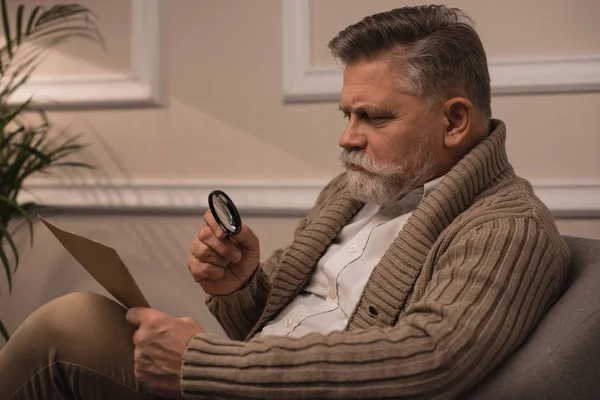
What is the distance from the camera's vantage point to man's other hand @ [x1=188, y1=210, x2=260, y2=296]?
149 cm

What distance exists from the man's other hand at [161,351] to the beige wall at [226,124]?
0.92 metres

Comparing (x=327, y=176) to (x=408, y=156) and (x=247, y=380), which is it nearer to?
(x=408, y=156)

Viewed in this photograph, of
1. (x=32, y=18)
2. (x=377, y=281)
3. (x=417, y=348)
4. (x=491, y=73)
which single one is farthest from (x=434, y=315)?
(x=32, y=18)

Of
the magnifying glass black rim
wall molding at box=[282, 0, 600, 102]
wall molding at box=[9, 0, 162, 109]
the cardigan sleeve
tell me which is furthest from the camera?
wall molding at box=[9, 0, 162, 109]

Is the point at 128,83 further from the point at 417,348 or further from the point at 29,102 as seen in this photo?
the point at 417,348

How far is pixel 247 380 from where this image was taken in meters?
1.08

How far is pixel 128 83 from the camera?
2.20 m

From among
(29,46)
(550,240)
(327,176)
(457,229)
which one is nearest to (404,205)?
(457,229)

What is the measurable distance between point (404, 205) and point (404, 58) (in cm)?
30

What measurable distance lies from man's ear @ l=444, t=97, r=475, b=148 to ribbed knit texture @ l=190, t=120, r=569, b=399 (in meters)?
0.07

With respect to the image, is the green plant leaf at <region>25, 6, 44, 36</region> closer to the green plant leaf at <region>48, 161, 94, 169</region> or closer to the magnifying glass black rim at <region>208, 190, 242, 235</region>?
the green plant leaf at <region>48, 161, 94, 169</region>

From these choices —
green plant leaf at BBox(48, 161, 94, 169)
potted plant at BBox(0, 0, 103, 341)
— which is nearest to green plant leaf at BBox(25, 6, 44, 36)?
potted plant at BBox(0, 0, 103, 341)

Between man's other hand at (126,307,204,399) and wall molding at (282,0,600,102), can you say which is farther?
wall molding at (282,0,600,102)

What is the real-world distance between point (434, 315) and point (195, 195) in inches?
46.3
